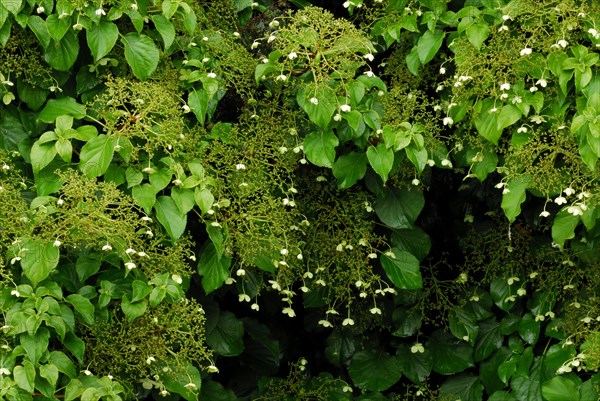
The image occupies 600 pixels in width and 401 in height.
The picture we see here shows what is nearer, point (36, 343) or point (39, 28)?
point (36, 343)

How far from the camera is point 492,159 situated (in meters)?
4.17

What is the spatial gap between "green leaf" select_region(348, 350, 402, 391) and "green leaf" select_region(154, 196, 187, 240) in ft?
4.69

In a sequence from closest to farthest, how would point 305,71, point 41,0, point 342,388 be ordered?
point 41,0 → point 305,71 → point 342,388

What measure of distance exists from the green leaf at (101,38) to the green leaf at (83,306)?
89 cm

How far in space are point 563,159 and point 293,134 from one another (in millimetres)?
1032

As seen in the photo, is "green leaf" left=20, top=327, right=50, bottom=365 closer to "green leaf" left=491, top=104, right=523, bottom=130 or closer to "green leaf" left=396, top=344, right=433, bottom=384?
"green leaf" left=491, top=104, right=523, bottom=130

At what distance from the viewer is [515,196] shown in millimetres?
4004

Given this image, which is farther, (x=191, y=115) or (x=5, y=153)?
(x=191, y=115)

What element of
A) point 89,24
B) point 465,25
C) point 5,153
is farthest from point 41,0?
point 465,25

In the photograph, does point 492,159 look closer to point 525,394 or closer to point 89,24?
point 525,394

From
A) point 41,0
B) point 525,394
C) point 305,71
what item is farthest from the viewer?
point 525,394

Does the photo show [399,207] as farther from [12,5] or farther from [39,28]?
[12,5]

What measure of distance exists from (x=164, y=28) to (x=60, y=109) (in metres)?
0.48

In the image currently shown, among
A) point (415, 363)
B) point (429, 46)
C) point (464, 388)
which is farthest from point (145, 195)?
point (464, 388)
